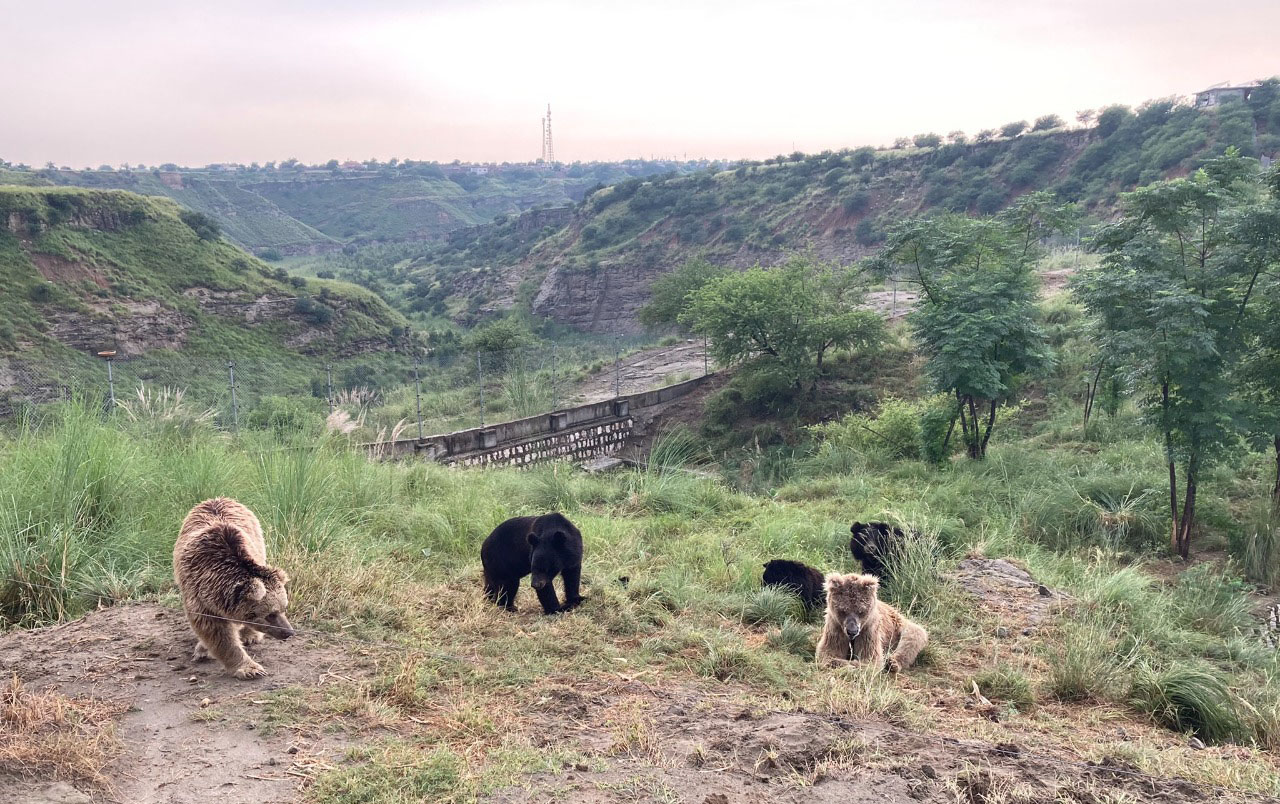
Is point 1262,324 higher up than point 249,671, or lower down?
higher up

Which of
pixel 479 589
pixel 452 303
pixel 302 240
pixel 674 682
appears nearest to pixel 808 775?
pixel 674 682

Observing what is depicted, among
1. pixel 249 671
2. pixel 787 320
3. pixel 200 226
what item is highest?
pixel 200 226

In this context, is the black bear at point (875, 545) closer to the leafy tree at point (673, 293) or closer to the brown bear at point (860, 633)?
the brown bear at point (860, 633)

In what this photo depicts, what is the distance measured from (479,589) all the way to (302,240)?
100 metres

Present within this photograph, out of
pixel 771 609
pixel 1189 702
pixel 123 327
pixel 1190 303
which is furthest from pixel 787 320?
pixel 123 327


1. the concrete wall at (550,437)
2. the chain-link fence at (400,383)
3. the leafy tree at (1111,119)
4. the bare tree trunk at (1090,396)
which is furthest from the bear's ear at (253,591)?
the leafy tree at (1111,119)

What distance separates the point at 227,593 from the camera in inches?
143

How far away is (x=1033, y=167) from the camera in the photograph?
163 ft

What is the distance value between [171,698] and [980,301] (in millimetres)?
12016

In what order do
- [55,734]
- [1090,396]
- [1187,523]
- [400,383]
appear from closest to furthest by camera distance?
[55,734] → [1187,523] → [1090,396] → [400,383]

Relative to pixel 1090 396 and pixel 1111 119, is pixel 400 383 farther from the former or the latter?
pixel 1111 119

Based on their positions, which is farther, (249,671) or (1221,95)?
(1221,95)

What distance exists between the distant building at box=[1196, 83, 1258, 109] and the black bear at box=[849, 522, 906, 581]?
55.3 meters

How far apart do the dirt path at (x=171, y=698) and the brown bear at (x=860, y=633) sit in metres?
2.74
